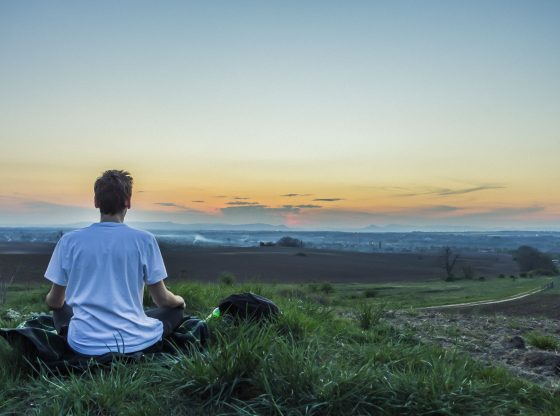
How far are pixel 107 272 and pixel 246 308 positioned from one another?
180 centimetres

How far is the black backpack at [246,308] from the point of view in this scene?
5766mm

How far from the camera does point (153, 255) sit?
4.49m

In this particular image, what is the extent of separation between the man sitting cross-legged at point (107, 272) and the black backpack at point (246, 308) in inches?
52.4

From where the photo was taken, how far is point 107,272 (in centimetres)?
440

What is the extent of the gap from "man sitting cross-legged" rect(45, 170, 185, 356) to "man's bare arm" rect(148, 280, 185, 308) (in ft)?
0.28

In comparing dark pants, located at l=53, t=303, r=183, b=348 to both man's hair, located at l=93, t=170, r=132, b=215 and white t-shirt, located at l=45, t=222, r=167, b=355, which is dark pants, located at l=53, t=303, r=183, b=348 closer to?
white t-shirt, located at l=45, t=222, r=167, b=355

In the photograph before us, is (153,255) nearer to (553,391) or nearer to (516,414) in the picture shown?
(516,414)

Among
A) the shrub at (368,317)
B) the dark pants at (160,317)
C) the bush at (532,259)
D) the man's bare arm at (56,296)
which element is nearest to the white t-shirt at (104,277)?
the man's bare arm at (56,296)

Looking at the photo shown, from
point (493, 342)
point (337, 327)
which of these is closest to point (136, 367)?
point (337, 327)

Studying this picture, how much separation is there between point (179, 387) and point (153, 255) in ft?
3.73

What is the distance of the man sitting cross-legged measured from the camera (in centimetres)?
439

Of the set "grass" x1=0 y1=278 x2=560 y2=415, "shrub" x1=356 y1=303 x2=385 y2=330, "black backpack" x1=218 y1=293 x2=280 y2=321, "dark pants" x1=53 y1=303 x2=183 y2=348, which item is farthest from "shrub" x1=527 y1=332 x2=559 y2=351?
"dark pants" x1=53 y1=303 x2=183 y2=348

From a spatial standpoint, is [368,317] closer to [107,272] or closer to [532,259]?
[107,272]

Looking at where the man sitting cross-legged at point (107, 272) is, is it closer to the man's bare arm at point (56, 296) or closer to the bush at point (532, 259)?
the man's bare arm at point (56, 296)
